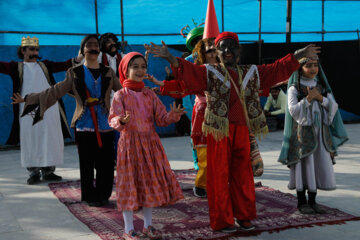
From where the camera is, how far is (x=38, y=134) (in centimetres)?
628

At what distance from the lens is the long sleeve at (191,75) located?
12.2 ft

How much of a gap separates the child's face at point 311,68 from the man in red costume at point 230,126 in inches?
15.8

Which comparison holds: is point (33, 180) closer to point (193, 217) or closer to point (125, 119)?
point (193, 217)

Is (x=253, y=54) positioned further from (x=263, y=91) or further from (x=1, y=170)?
(x=263, y=91)

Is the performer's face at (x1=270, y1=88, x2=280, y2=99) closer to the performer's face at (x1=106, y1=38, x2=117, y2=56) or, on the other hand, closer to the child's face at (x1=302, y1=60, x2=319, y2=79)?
the performer's face at (x1=106, y1=38, x2=117, y2=56)

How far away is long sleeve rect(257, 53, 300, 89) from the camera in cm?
400

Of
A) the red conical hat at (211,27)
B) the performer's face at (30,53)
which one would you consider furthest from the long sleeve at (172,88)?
the performer's face at (30,53)

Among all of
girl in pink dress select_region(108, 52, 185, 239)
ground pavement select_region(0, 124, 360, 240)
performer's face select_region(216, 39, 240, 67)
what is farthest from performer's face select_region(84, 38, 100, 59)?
ground pavement select_region(0, 124, 360, 240)

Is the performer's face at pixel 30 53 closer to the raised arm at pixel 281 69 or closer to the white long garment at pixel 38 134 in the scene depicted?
the white long garment at pixel 38 134

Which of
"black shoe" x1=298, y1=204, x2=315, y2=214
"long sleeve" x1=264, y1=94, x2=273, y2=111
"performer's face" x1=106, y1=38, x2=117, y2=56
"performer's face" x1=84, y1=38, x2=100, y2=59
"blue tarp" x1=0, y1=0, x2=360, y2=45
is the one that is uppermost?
"blue tarp" x1=0, y1=0, x2=360, y2=45

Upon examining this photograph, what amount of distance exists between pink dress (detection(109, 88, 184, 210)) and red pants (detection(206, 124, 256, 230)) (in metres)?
0.32

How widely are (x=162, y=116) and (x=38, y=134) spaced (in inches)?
117

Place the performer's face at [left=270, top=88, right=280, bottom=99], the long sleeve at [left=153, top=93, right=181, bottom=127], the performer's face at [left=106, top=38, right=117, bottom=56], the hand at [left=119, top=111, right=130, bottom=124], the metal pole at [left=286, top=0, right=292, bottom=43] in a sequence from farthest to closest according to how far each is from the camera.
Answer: the metal pole at [left=286, top=0, right=292, bottom=43], the performer's face at [left=270, top=88, right=280, bottom=99], the performer's face at [left=106, top=38, right=117, bottom=56], the long sleeve at [left=153, top=93, right=181, bottom=127], the hand at [left=119, top=111, right=130, bottom=124]

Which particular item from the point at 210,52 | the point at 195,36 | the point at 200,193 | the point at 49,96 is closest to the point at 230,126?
the point at 210,52
